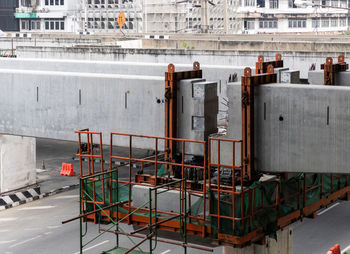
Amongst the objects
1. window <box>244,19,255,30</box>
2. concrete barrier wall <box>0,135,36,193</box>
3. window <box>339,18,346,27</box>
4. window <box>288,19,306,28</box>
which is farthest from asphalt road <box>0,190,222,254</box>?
window <box>339,18,346,27</box>

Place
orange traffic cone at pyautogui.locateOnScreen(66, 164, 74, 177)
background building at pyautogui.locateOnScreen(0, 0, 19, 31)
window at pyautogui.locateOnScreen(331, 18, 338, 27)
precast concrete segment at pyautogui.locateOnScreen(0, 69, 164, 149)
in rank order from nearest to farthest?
precast concrete segment at pyautogui.locateOnScreen(0, 69, 164, 149)
orange traffic cone at pyautogui.locateOnScreen(66, 164, 74, 177)
background building at pyautogui.locateOnScreen(0, 0, 19, 31)
window at pyautogui.locateOnScreen(331, 18, 338, 27)

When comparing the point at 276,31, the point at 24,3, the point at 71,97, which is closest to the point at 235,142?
the point at 71,97

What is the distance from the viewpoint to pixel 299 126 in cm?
1725

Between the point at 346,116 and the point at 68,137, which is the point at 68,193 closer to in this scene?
the point at 68,137

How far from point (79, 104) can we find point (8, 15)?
107 metres

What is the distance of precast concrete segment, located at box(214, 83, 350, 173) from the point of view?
54.7 ft

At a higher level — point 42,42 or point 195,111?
point 42,42

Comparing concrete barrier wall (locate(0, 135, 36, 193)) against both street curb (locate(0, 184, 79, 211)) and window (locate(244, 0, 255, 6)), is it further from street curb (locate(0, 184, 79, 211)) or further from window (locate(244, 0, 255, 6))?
window (locate(244, 0, 255, 6))

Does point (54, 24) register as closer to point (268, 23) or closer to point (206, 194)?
point (268, 23)

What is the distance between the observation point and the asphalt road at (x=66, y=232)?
2939cm

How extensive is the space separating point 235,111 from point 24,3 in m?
113

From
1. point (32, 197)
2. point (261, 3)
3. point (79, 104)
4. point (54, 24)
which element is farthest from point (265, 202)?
point (261, 3)

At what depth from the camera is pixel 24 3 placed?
414 feet

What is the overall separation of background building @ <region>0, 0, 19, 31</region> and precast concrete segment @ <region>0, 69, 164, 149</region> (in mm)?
101961
